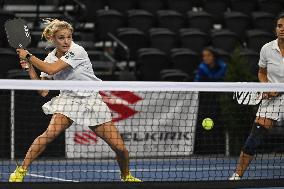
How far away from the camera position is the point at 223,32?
Answer: 14891 mm

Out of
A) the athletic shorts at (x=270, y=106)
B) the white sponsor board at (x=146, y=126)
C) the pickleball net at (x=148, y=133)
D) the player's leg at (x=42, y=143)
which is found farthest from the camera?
the white sponsor board at (x=146, y=126)

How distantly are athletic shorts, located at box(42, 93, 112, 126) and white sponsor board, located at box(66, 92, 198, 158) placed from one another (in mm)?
3785

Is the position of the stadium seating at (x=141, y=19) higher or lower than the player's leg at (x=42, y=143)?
higher

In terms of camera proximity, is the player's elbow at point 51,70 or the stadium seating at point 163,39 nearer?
the player's elbow at point 51,70

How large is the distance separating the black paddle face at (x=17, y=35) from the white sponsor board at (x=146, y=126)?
4216 millimetres

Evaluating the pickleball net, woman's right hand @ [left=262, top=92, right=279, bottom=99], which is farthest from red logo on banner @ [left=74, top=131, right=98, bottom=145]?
woman's right hand @ [left=262, top=92, right=279, bottom=99]

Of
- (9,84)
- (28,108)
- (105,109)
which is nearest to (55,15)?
(28,108)

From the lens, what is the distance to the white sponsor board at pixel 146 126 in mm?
11656

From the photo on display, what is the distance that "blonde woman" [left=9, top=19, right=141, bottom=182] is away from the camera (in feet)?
25.0

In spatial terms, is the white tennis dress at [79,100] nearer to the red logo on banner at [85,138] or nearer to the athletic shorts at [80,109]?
the athletic shorts at [80,109]

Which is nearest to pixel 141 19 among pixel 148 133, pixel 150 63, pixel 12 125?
pixel 150 63

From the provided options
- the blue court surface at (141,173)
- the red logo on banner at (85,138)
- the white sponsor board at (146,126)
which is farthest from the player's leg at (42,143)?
the red logo on banner at (85,138)

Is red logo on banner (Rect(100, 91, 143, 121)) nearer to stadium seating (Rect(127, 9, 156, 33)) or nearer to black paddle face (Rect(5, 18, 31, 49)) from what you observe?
stadium seating (Rect(127, 9, 156, 33))

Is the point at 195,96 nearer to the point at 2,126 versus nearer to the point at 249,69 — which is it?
the point at 249,69
